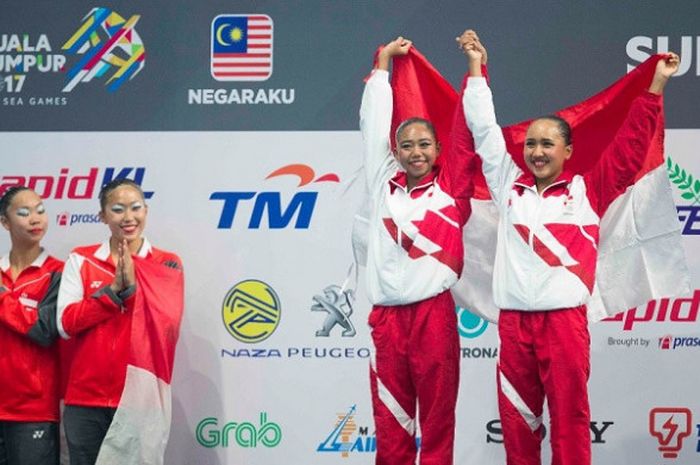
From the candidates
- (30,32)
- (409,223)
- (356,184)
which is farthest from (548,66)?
(30,32)

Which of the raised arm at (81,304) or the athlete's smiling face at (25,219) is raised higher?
the athlete's smiling face at (25,219)

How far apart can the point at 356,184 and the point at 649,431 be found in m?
1.74

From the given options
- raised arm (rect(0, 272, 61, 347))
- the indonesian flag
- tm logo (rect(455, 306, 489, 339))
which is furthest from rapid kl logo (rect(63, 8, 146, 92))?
tm logo (rect(455, 306, 489, 339))

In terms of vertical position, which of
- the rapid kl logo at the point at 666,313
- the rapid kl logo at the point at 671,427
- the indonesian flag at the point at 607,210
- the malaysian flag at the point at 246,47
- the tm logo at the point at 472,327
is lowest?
the rapid kl logo at the point at 671,427

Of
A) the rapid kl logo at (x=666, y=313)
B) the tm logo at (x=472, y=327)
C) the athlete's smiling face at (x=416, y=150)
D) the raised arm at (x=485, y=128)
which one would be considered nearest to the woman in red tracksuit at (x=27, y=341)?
the athlete's smiling face at (x=416, y=150)

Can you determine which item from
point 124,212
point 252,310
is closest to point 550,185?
point 252,310

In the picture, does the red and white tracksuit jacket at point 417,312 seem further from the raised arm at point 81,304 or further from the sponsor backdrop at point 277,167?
the raised arm at point 81,304

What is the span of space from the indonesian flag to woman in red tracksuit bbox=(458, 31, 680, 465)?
0.18m

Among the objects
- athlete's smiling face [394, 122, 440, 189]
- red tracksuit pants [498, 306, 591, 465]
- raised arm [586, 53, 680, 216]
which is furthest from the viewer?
athlete's smiling face [394, 122, 440, 189]

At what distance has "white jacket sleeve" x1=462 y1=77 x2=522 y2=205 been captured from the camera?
388 centimetres

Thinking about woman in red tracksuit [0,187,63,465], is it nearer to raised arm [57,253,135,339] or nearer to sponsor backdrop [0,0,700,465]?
raised arm [57,253,135,339]

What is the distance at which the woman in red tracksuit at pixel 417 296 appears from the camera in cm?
385

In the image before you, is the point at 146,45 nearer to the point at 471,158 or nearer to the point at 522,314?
the point at 471,158

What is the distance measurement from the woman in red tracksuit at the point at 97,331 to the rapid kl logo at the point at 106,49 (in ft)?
2.39
